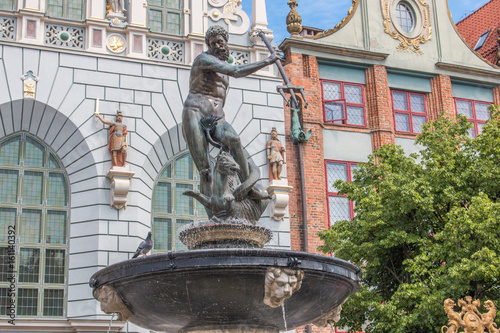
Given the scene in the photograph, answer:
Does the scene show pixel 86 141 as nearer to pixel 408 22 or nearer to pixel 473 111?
pixel 408 22

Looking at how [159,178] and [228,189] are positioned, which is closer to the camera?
[228,189]

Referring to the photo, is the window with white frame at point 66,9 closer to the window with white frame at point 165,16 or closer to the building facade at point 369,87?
the window with white frame at point 165,16

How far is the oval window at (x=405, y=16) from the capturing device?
1065 inches

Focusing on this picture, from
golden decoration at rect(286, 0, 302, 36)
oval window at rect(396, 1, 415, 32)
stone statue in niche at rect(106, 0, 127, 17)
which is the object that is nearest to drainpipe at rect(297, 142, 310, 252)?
golden decoration at rect(286, 0, 302, 36)

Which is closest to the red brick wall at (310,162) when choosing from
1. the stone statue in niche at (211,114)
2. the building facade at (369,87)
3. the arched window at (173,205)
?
the building facade at (369,87)

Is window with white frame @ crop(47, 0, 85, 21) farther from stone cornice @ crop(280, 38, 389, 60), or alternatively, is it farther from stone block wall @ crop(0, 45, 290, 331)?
stone cornice @ crop(280, 38, 389, 60)

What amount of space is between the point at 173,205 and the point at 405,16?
11.8 meters

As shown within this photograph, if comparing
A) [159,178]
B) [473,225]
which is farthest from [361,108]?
[473,225]

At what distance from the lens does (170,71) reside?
A: 862 inches

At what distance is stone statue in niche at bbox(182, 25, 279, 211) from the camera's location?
1046 cm

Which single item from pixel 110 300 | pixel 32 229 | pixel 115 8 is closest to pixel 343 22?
pixel 115 8

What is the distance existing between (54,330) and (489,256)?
10.5m

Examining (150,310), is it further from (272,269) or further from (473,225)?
(473,225)

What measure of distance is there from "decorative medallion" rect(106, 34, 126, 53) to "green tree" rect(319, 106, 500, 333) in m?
7.43
